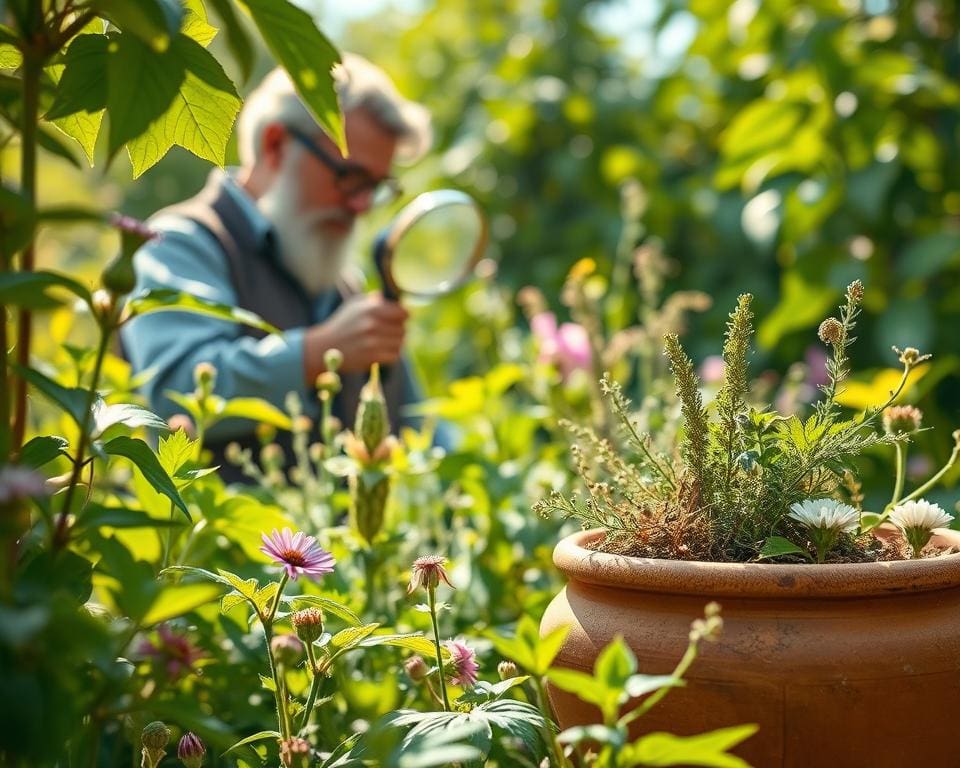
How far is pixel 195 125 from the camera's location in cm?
77

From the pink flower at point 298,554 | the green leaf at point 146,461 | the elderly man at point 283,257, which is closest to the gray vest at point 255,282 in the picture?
the elderly man at point 283,257

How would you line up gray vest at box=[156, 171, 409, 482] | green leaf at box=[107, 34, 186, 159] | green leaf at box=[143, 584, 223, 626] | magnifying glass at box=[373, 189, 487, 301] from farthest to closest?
gray vest at box=[156, 171, 409, 482] < magnifying glass at box=[373, 189, 487, 301] < green leaf at box=[107, 34, 186, 159] < green leaf at box=[143, 584, 223, 626]

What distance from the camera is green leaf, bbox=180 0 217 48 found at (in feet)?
2.51

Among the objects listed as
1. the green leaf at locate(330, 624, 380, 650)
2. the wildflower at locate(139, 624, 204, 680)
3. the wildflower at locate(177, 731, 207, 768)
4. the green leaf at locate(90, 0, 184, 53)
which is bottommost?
the wildflower at locate(177, 731, 207, 768)

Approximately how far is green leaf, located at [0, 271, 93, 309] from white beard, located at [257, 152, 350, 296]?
1.71 metres

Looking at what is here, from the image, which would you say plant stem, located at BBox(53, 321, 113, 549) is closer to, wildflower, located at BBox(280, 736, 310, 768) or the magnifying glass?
wildflower, located at BBox(280, 736, 310, 768)

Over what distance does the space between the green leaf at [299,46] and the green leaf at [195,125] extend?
0.07m

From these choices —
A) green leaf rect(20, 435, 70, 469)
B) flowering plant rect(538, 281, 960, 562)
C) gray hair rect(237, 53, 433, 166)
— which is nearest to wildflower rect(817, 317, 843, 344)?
flowering plant rect(538, 281, 960, 562)

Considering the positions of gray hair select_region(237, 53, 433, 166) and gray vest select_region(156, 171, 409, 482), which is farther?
gray hair select_region(237, 53, 433, 166)

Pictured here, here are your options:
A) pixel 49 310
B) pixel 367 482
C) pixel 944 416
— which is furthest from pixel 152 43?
pixel 944 416

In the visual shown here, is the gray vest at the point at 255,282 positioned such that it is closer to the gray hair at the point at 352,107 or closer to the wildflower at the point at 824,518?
the gray hair at the point at 352,107

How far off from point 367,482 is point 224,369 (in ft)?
2.61

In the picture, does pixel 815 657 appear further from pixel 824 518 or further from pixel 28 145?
pixel 28 145

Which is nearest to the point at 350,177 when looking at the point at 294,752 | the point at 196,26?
the point at 196,26
